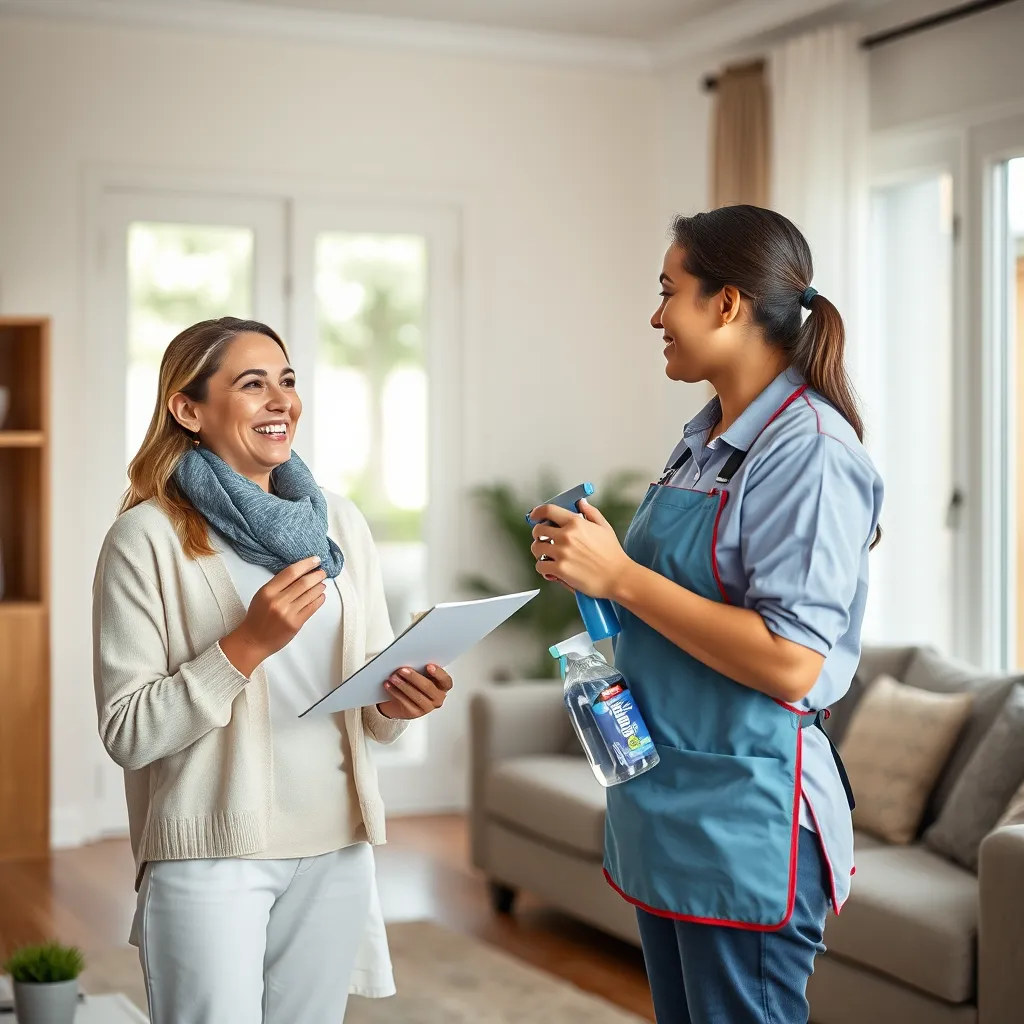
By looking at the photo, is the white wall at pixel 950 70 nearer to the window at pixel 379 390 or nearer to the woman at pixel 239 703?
the window at pixel 379 390

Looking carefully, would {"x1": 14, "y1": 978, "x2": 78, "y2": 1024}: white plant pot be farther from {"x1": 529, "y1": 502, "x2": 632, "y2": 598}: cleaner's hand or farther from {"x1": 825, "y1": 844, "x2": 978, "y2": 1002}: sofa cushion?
{"x1": 825, "y1": 844, "x2": 978, "y2": 1002}: sofa cushion

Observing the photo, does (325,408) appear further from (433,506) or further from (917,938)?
(917,938)

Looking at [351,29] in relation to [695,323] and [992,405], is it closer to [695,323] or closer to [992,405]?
[992,405]

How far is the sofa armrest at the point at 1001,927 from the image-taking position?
2695 millimetres

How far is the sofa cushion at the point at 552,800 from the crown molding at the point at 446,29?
9.25ft

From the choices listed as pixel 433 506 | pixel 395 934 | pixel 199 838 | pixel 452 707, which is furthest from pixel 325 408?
pixel 199 838

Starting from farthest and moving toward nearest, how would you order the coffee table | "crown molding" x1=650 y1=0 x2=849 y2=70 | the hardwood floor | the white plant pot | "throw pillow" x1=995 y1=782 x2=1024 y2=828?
1. "crown molding" x1=650 y1=0 x2=849 y2=70
2. the hardwood floor
3. "throw pillow" x1=995 y1=782 x2=1024 y2=828
4. the coffee table
5. the white plant pot

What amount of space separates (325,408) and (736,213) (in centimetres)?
412

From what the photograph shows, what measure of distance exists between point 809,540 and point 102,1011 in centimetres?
193

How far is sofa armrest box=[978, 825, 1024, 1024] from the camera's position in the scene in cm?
270

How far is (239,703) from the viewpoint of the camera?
1.83m

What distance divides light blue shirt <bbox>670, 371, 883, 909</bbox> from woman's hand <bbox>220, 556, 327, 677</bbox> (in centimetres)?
53

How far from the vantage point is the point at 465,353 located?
19.3 feet

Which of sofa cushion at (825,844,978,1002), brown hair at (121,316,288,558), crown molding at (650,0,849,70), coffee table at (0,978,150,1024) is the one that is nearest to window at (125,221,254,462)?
crown molding at (650,0,849,70)
